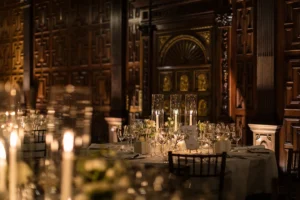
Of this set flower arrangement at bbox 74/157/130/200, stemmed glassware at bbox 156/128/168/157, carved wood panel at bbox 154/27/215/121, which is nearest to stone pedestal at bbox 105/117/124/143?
carved wood panel at bbox 154/27/215/121

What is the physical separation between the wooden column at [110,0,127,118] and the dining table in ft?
14.2

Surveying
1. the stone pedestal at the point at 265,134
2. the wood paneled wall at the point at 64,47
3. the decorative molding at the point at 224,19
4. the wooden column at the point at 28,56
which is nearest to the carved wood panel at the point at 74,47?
the wood paneled wall at the point at 64,47

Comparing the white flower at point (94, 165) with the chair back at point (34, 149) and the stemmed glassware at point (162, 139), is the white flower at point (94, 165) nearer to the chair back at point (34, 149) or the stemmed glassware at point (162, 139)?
the stemmed glassware at point (162, 139)

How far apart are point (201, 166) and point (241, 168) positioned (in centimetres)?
54

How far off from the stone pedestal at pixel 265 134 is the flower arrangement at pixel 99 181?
5696 millimetres

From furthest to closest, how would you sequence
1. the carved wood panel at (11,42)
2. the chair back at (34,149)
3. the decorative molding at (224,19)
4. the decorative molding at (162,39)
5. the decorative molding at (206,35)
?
the carved wood panel at (11,42) → the decorative molding at (162,39) → the decorative molding at (206,35) → the decorative molding at (224,19) → the chair back at (34,149)

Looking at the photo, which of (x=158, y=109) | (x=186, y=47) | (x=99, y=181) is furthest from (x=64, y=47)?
(x=99, y=181)

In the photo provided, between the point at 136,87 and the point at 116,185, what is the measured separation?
7.86m

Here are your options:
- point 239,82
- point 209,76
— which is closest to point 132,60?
point 209,76

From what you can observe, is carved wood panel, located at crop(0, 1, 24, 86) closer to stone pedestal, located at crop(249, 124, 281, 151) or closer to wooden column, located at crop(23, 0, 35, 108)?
wooden column, located at crop(23, 0, 35, 108)

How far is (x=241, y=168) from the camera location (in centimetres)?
411

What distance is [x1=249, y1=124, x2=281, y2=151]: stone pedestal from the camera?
22.0 feet

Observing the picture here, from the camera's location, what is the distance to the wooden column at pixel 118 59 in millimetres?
9164

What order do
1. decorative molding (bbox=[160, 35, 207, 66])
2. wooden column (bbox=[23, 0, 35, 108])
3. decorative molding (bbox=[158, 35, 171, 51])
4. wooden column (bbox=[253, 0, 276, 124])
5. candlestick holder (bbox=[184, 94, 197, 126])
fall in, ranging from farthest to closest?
wooden column (bbox=[23, 0, 35, 108])
decorative molding (bbox=[158, 35, 171, 51])
decorative molding (bbox=[160, 35, 207, 66])
wooden column (bbox=[253, 0, 276, 124])
candlestick holder (bbox=[184, 94, 197, 126])
